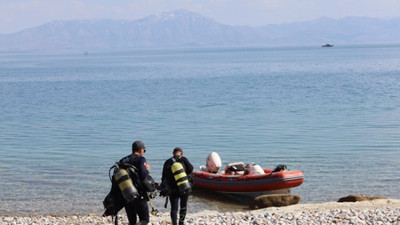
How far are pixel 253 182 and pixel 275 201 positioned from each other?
2.07 metres

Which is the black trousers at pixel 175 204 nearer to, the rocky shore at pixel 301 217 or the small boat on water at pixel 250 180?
the rocky shore at pixel 301 217

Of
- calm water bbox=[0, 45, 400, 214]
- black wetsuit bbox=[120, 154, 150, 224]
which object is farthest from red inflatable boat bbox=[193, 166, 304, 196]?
black wetsuit bbox=[120, 154, 150, 224]

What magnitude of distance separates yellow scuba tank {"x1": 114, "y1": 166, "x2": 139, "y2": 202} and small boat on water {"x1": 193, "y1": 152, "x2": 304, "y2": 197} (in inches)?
306

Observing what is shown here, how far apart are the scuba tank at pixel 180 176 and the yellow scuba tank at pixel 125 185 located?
3.78 ft

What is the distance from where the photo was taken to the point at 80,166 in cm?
2083

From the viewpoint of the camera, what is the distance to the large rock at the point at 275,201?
546 inches

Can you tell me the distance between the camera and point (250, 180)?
15945 millimetres

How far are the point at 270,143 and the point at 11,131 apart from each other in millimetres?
14250

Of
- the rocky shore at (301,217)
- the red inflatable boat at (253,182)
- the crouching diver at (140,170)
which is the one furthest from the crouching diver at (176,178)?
the red inflatable boat at (253,182)

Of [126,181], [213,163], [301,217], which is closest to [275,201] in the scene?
[301,217]

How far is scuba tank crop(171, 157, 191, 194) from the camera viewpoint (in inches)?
372

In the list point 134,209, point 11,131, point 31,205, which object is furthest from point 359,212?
point 11,131

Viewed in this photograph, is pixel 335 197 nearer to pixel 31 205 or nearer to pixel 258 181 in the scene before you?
pixel 258 181

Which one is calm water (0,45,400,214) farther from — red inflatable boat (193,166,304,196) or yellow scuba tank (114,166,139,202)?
yellow scuba tank (114,166,139,202)
